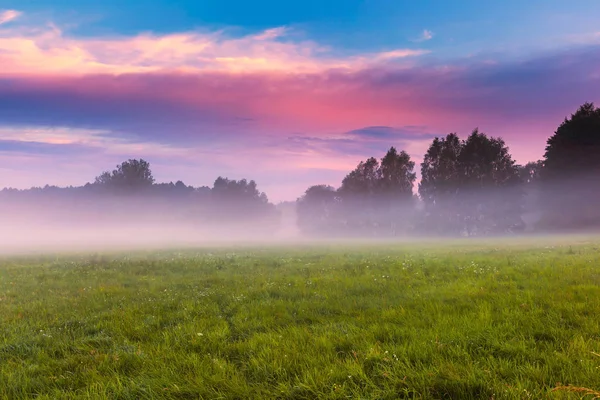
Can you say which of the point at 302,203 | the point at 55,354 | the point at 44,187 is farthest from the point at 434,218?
the point at 44,187

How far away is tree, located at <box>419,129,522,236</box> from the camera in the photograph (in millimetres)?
65812

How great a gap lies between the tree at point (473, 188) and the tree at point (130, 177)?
3610 inches

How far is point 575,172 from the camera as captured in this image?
2266 inches

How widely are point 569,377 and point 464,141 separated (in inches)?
3004

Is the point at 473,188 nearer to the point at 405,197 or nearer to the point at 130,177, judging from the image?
the point at 405,197

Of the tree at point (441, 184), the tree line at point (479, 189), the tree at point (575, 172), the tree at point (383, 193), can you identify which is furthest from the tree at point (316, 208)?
the tree at point (575, 172)

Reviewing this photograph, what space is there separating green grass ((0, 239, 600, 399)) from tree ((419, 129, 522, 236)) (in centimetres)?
6245

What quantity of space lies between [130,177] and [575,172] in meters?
119

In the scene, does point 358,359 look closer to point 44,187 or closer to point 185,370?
point 185,370

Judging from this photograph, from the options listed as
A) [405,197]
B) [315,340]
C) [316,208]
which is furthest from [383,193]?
[315,340]

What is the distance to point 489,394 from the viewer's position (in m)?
4.01

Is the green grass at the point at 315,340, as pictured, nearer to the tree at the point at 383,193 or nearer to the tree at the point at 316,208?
the tree at the point at 383,193

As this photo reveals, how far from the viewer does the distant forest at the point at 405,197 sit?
58.5 metres

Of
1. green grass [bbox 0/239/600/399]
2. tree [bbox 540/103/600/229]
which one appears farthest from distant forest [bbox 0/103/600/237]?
green grass [bbox 0/239/600/399]
